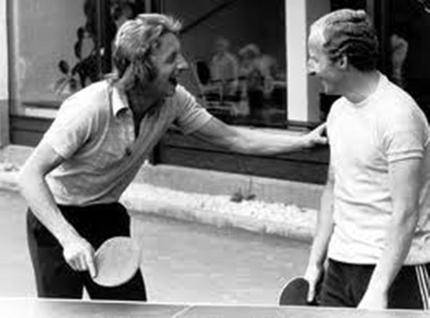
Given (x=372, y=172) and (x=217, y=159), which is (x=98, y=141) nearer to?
(x=372, y=172)

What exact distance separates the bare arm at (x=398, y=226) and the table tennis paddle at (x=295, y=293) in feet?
1.53

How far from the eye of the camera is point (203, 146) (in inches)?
467

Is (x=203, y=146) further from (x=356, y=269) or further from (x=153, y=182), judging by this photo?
(x=356, y=269)

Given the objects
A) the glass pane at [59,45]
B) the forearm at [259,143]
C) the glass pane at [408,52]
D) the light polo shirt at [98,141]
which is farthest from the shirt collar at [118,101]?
the glass pane at [59,45]

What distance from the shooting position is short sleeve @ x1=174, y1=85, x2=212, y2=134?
524 cm

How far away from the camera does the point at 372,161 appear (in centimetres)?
430

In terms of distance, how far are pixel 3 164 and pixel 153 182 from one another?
223 cm

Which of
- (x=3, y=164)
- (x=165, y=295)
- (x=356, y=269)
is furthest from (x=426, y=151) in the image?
(x=3, y=164)

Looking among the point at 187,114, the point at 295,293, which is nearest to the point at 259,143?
the point at 187,114

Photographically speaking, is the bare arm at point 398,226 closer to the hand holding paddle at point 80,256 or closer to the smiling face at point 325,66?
the smiling face at point 325,66

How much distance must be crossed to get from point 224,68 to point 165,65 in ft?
22.6

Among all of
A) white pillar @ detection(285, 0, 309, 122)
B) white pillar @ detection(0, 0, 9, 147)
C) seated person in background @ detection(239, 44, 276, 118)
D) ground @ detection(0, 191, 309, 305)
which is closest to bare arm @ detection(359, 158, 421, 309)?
ground @ detection(0, 191, 309, 305)

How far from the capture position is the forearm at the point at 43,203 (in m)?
4.70

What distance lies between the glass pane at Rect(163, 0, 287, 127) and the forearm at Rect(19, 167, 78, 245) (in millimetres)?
6407
